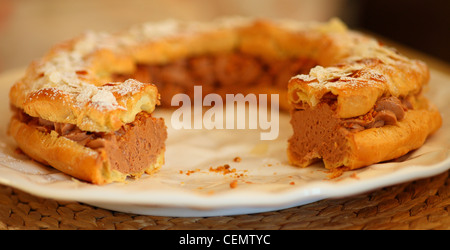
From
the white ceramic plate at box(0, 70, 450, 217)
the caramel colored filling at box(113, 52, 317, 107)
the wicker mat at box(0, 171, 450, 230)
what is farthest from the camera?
the caramel colored filling at box(113, 52, 317, 107)

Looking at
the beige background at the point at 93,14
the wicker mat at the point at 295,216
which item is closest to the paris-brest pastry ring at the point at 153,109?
the wicker mat at the point at 295,216

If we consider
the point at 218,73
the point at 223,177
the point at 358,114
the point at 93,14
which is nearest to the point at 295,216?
the point at 223,177

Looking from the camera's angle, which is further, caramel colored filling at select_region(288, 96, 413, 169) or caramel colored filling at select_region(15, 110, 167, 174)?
caramel colored filling at select_region(288, 96, 413, 169)

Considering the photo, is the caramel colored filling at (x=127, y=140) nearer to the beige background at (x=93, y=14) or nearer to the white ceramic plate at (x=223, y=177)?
the white ceramic plate at (x=223, y=177)

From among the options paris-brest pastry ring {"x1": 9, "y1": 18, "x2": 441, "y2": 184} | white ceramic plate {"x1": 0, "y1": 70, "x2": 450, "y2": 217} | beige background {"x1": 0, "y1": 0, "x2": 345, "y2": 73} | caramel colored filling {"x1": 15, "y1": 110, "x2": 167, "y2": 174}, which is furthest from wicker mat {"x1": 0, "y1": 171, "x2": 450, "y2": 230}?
beige background {"x1": 0, "y1": 0, "x2": 345, "y2": 73}

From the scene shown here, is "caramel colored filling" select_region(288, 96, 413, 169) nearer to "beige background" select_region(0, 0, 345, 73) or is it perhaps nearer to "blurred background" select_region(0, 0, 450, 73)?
"blurred background" select_region(0, 0, 450, 73)

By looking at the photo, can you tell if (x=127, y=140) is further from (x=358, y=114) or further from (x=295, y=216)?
(x=358, y=114)
